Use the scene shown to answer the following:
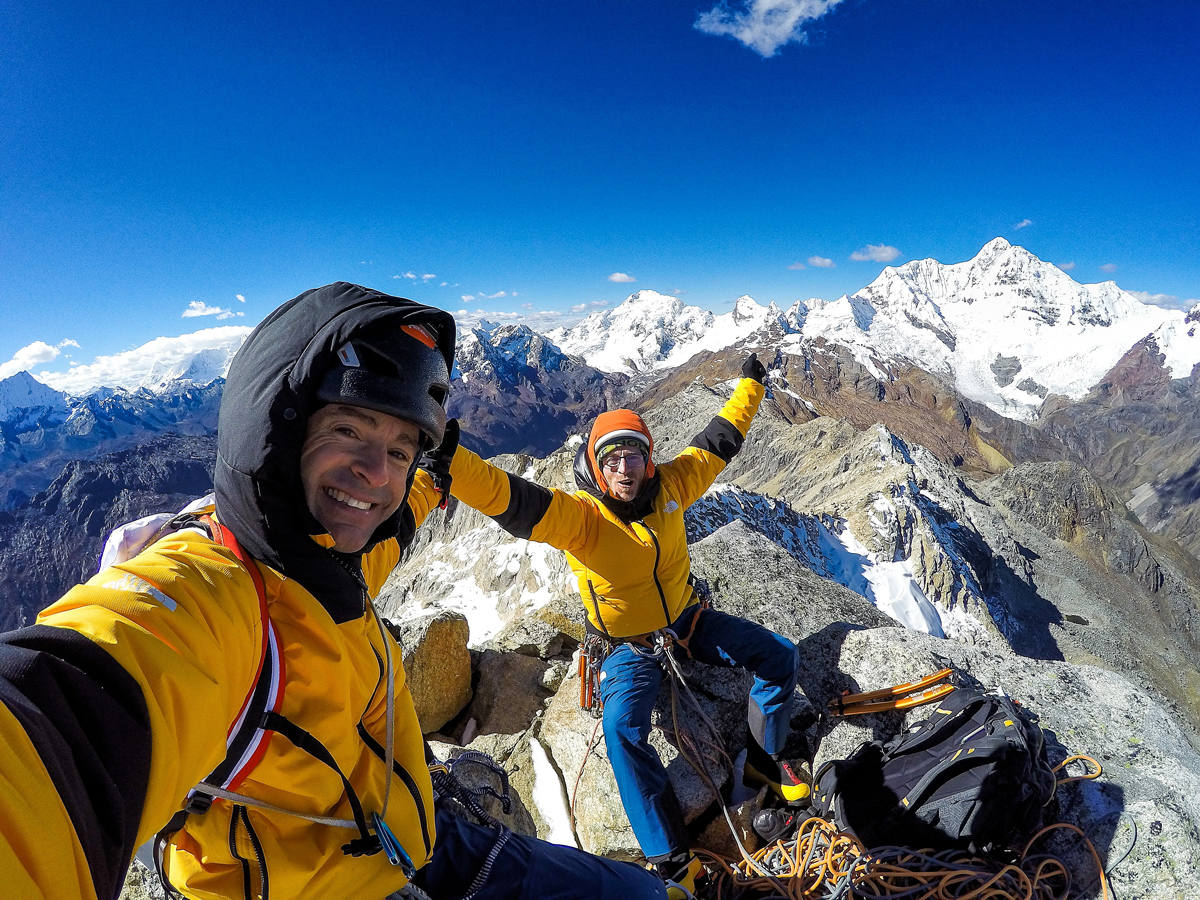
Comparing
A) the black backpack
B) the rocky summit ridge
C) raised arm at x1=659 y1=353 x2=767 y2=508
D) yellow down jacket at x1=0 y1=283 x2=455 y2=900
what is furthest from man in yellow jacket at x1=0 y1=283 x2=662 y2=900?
raised arm at x1=659 y1=353 x2=767 y2=508

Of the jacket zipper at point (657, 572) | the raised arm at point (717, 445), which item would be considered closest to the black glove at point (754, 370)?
the raised arm at point (717, 445)

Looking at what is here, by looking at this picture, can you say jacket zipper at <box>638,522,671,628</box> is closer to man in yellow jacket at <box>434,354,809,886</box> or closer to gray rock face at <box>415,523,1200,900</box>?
man in yellow jacket at <box>434,354,809,886</box>

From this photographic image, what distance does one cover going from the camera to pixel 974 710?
17.2 ft

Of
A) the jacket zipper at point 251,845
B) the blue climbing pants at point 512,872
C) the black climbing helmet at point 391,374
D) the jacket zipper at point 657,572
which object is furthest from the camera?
the jacket zipper at point 657,572

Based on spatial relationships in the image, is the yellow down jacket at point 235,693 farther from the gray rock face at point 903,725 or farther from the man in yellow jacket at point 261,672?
the gray rock face at point 903,725

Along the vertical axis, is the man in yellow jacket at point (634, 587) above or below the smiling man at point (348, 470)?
below

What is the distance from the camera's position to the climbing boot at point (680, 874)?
4789 mm

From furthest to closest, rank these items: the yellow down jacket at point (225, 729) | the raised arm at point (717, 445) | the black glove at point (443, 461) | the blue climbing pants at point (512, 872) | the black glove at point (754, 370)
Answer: the black glove at point (754, 370)
the raised arm at point (717, 445)
the black glove at point (443, 461)
the blue climbing pants at point (512, 872)
the yellow down jacket at point (225, 729)

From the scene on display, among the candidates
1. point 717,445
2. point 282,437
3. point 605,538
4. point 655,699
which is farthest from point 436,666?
point 282,437

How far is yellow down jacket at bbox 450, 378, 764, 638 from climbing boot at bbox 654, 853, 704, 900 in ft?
7.19

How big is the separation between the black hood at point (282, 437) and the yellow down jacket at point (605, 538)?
273 centimetres

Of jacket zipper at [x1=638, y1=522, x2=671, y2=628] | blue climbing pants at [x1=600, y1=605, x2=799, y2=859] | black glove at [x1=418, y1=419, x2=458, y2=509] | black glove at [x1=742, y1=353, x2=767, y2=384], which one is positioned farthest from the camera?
black glove at [x1=742, y1=353, x2=767, y2=384]

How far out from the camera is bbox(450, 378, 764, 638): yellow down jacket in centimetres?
567

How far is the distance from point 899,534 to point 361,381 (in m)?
Answer: 76.3
